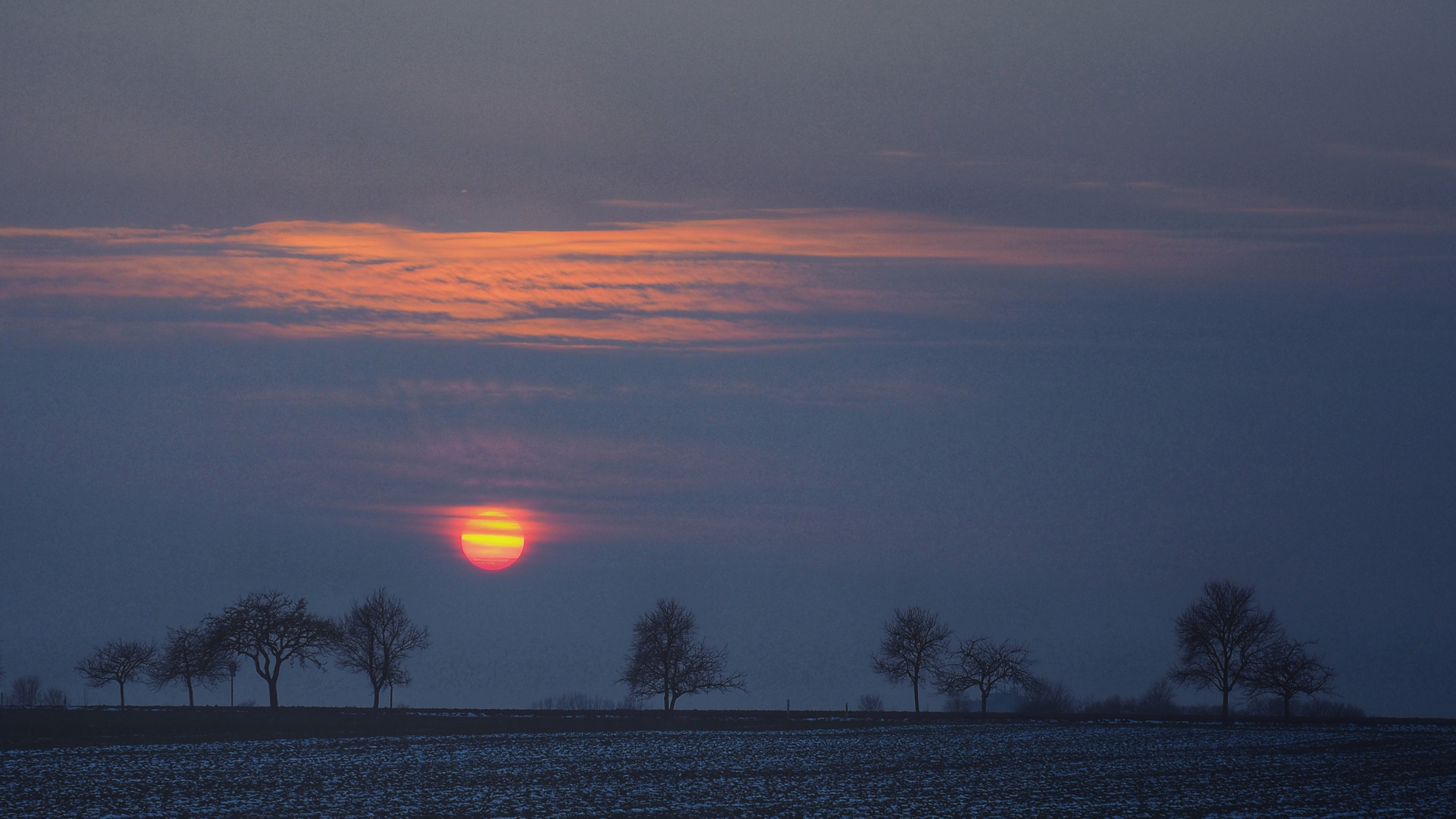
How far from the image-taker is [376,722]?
68812 mm

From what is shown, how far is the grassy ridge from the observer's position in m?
54.6

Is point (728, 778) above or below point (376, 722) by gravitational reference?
above

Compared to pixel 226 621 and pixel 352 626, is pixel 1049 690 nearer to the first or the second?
pixel 352 626

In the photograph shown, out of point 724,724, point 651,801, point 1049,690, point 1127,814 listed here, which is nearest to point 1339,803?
point 1127,814

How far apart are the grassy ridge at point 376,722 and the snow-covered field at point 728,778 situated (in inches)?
221

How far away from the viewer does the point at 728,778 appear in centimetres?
3847

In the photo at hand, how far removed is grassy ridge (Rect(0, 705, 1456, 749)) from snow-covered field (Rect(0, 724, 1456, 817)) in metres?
5.62

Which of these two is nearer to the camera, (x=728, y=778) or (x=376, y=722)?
(x=728, y=778)

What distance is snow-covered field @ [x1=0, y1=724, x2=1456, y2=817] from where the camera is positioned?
100 feet

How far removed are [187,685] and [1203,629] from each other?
88.7m

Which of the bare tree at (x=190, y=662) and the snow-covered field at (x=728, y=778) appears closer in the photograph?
the snow-covered field at (x=728, y=778)

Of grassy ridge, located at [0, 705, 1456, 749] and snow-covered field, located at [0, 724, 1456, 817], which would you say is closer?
snow-covered field, located at [0, 724, 1456, 817]

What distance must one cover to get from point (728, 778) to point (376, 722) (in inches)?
1486

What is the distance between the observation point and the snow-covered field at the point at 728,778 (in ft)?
100
